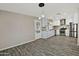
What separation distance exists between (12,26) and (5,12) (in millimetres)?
1002

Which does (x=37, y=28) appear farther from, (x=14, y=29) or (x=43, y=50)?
(x=43, y=50)

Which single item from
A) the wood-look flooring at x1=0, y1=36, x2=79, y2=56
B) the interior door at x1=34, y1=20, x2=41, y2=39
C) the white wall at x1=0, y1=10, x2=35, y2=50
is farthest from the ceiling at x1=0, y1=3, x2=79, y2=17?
the interior door at x1=34, y1=20, x2=41, y2=39

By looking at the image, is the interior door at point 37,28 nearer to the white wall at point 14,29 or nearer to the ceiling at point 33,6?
the white wall at point 14,29

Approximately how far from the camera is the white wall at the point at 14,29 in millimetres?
5301

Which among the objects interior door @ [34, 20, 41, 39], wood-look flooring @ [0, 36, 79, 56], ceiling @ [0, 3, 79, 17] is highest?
ceiling @ [0, 3, 79, 17]

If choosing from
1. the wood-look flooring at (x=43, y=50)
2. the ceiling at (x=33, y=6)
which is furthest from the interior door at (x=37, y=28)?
the ceiling at (x=33, y=6)

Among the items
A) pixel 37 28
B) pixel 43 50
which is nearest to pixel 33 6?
→ pixel 43 50

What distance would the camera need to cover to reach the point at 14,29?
19.9ft

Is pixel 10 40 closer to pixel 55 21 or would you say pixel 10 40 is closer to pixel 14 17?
pixel 14 17

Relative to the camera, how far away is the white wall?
17.4 ft

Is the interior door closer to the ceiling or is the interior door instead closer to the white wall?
the white wall

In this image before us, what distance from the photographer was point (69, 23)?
11547 mm

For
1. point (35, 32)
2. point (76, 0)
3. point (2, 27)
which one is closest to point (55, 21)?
point (35, 32)

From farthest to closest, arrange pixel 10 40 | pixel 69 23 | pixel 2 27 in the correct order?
1. pixel 69 23
2. pixel 10 40
3. pixel 2 27
